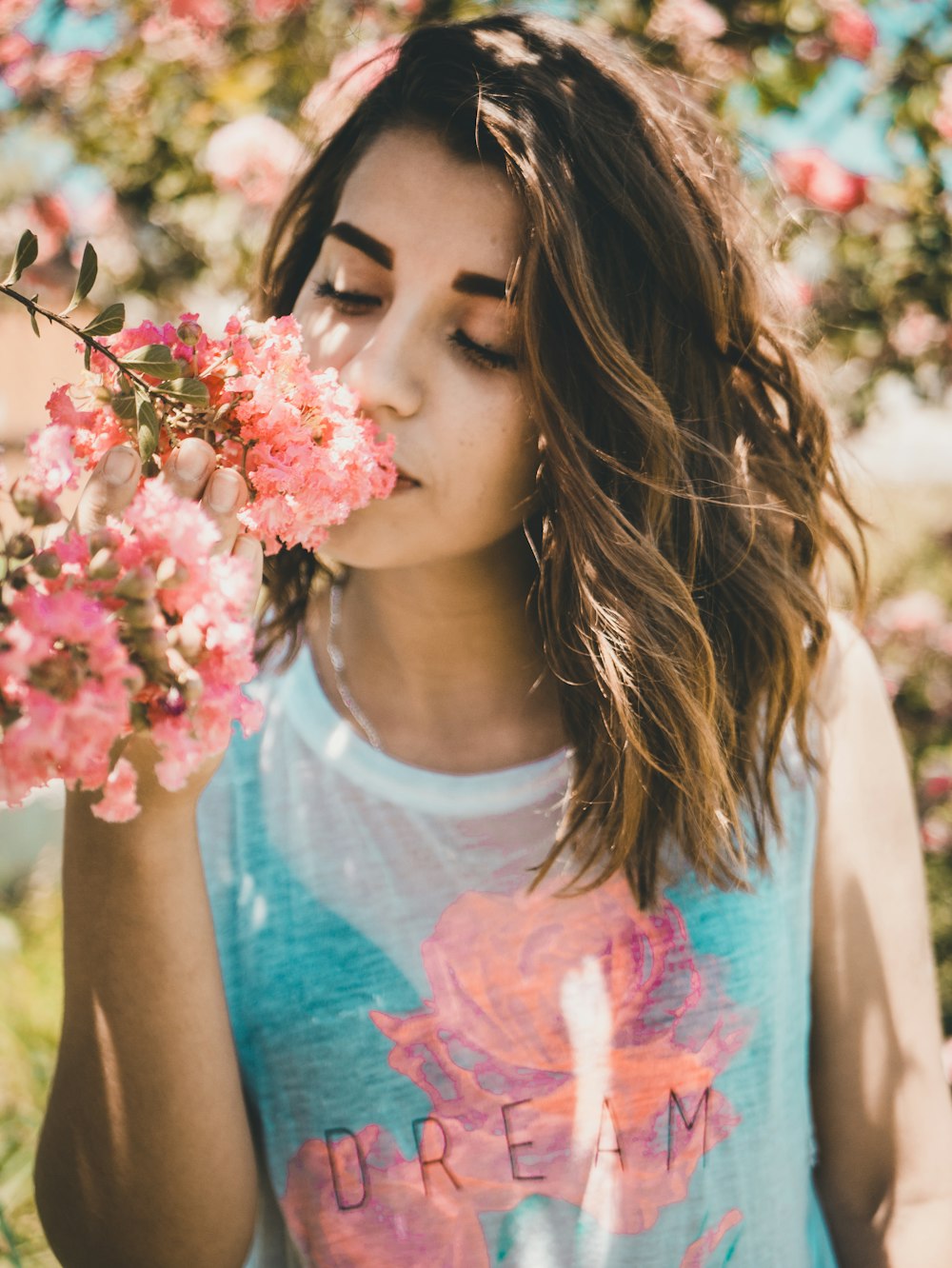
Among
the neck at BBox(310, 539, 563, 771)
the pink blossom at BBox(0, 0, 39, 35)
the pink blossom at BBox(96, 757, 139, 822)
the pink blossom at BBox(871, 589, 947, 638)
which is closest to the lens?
the pink blossom at BBox(96, 757, 139, 822)

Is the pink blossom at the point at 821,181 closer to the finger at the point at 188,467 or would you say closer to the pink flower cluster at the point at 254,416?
the pink flower cluster at the point at 254,416

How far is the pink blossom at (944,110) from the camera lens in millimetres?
2531

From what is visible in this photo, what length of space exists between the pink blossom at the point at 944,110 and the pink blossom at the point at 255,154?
1585mm

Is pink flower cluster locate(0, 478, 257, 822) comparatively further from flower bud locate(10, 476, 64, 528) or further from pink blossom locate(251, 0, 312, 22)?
pink blossom locate(251, 0, 312, 22)

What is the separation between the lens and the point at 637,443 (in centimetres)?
151

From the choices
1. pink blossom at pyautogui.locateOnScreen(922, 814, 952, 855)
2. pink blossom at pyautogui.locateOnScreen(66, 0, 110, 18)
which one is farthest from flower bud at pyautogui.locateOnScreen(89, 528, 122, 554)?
pink blossom at pyautogui.locateOnScreen(922, 814, 952, 855)

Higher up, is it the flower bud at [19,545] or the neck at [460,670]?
the flower bud at [19,545]

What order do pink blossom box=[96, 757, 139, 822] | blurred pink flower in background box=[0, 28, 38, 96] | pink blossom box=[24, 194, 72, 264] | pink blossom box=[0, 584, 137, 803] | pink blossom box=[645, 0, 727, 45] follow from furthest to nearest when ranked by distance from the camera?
pink blossom box=[24, 194, 72, 264] < blurred pink flower in background box=[0, 28, 38, 96] < pink blossom box=[645, 0, 727, 45] < pink blossom box=[96, 757, 139, 822] < pink blossom box=[0, 584, 137, 803]

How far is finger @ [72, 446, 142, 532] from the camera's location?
91 cm

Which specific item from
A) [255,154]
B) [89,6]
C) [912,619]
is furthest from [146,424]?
[912,619]

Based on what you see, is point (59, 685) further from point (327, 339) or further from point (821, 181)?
point (821, 181)

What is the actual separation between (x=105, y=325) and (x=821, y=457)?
50.0 inches

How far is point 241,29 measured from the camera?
9.55 ft

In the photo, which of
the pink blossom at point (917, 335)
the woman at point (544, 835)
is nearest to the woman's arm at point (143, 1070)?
the woman at point (544, 835)
